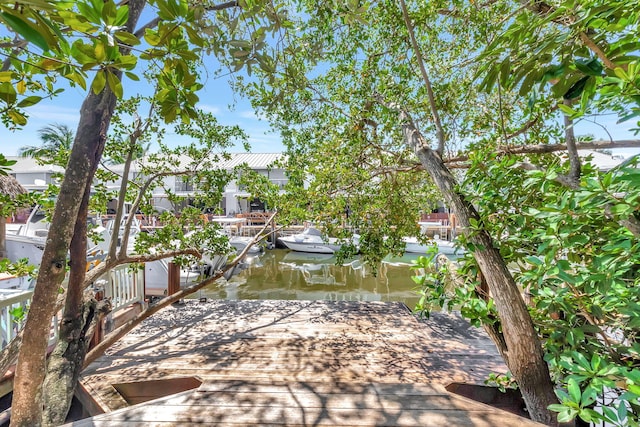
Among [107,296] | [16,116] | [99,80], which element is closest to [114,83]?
[99,80]

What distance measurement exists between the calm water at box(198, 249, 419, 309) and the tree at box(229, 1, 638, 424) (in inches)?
135

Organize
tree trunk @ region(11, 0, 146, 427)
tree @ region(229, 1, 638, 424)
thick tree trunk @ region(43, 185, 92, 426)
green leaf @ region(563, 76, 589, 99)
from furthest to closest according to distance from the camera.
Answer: thick tree trunk @ region(43, 185, 92, 426) → tree trunk @ region(11, 0, 146, 427) → tree @ region(229, 1, 638, 424) → green leaf @ region(563, 76, 589, 99)

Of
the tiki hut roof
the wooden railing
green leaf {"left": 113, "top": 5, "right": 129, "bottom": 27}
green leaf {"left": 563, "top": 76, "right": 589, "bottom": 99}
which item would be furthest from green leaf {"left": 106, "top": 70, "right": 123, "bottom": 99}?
the tiki hut roof

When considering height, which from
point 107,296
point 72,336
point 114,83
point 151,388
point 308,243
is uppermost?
point 114,83

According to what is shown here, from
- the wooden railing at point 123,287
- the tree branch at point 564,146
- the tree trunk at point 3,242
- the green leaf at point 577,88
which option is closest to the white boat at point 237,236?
the tree trunk at point 3,242

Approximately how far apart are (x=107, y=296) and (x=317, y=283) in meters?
5.85

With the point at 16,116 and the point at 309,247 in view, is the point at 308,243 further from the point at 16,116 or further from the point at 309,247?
the point at 16,116

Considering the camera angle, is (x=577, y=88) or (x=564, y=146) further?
(x=564, y=146)

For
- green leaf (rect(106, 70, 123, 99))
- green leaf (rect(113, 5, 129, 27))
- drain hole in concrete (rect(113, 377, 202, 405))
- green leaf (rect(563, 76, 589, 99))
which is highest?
green leaf (rect(113, 5, 129, 27))

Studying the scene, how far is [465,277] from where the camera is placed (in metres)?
1.82

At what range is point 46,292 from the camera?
4.89 feet

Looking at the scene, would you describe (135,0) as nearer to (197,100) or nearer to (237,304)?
(197,100)

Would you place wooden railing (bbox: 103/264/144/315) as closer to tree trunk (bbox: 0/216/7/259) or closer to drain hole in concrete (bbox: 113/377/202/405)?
drain hole in concrete (bbox: 113/377/202/405)

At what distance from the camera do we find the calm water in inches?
293
